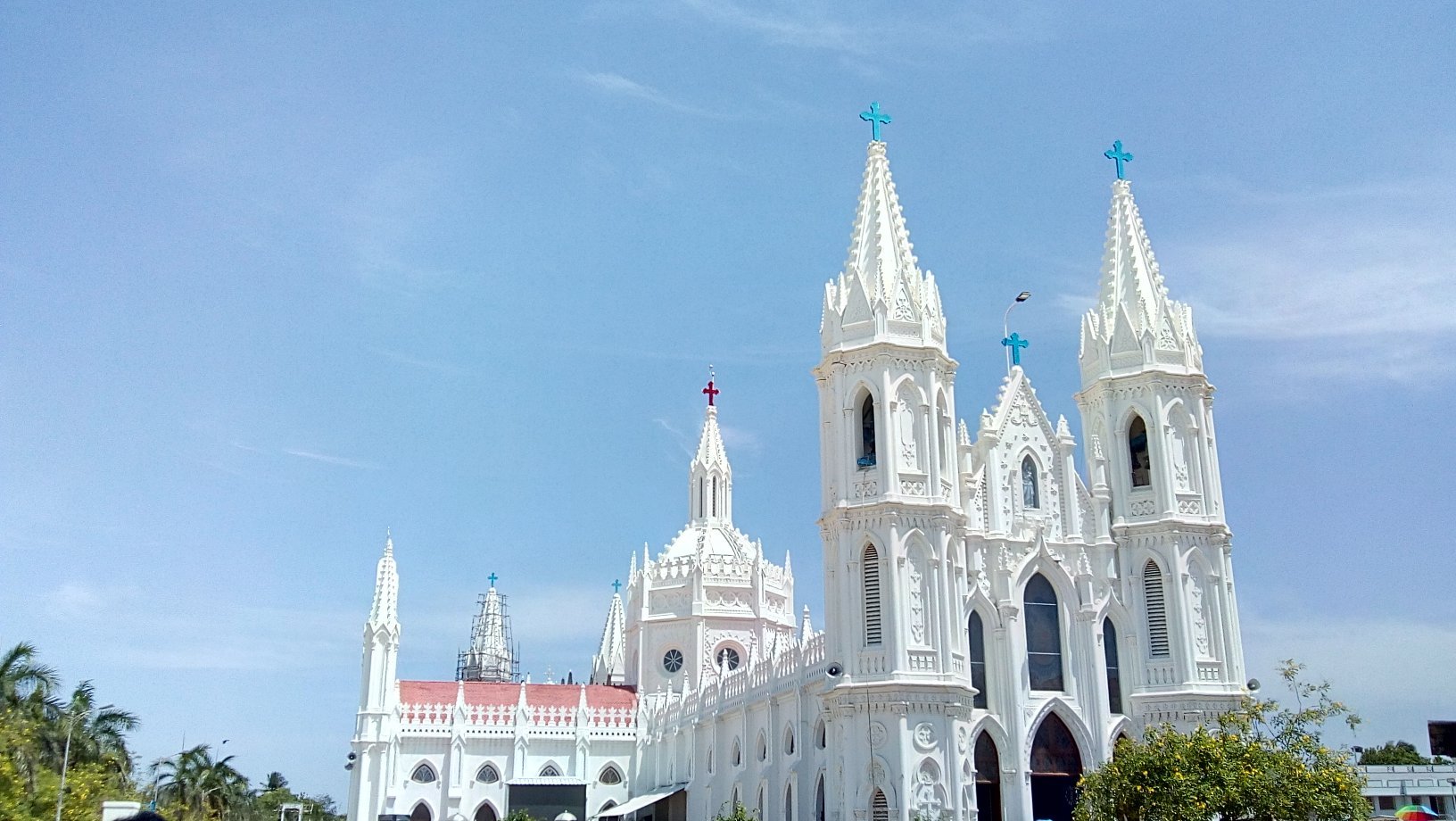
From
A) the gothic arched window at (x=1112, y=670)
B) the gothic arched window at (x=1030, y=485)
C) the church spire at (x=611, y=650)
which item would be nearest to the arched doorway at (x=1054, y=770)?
the gothic arched window at (x=1112, y=670)

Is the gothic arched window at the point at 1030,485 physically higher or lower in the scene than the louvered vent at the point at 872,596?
higher

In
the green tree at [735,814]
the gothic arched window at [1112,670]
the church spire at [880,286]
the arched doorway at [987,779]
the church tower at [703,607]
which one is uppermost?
the church spire at [880,286]

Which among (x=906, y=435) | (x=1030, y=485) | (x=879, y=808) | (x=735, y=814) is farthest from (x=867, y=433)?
(x=735, y=814)

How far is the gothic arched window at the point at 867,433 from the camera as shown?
146 ft

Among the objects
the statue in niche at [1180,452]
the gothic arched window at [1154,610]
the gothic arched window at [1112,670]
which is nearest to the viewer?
the gothic arched window at [1112,670]

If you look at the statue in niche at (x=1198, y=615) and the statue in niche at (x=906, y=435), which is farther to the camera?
the statue in niche at (x=1198, y=615)

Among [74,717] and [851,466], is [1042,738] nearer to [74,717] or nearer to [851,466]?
[851,466]

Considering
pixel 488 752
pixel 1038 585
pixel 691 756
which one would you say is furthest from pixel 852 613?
pixel 488 752

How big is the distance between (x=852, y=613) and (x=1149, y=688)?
11.3 m

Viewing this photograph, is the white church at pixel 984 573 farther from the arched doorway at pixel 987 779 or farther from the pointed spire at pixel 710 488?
the pointed spire at pixel 710 488

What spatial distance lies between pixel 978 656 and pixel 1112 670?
16.9ft

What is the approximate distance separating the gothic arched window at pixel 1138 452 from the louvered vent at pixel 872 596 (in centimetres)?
1169

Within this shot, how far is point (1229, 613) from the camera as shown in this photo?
152 ft

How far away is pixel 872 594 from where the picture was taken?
43.2 m
